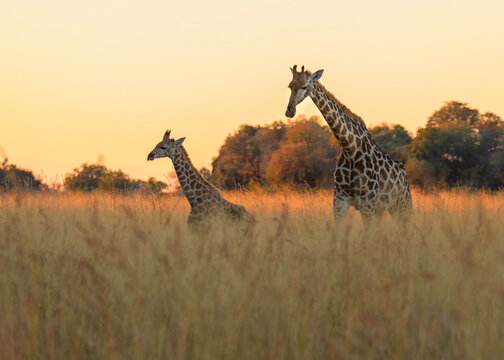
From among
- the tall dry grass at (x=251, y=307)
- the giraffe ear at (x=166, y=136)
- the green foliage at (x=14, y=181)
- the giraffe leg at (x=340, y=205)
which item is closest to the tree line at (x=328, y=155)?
the green foliage at (x=14, y=181)

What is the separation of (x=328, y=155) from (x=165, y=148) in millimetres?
25370

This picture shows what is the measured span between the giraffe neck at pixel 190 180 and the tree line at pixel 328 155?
18.4m

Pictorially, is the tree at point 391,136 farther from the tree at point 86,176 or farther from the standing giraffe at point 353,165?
the standing giraffe at point 353,165

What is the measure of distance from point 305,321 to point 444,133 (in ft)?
104

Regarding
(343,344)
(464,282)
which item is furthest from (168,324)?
(464,282)

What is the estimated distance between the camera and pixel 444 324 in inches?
143

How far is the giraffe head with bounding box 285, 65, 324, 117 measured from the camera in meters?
7.70

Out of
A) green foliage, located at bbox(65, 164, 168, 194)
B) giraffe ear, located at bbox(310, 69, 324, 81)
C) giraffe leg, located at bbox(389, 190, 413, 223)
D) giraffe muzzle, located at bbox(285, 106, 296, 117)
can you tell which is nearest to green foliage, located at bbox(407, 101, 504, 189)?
green foliage, located at bbox(65, 164, 168, 194)

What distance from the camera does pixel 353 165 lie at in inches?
327

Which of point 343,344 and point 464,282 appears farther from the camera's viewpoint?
point 464,282

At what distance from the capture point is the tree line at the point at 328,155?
103 ft

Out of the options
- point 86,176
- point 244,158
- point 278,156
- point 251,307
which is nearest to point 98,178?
point 86,176

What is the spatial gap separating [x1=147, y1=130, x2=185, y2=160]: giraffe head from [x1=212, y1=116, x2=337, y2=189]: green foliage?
71.7 ft

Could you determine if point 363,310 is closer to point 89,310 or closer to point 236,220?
point 89,310
